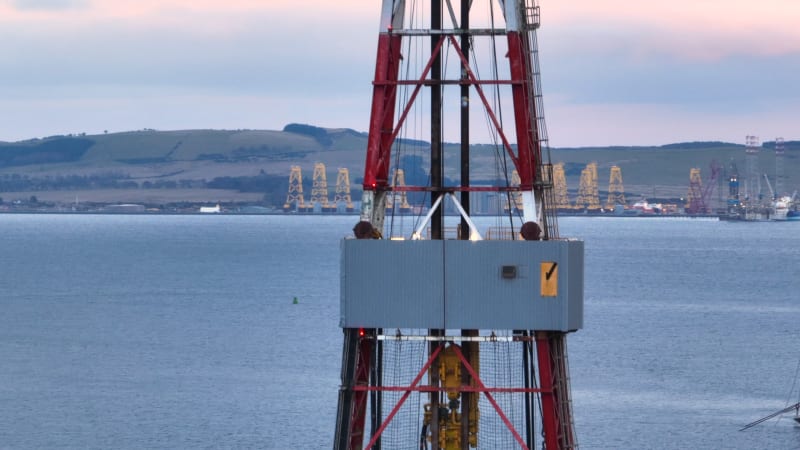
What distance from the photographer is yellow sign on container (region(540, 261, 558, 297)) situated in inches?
1613

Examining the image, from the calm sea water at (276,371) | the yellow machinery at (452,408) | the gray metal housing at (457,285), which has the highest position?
the gray metal housing at (457,285)

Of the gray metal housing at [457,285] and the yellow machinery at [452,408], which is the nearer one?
the gray metal housing at [457,285]

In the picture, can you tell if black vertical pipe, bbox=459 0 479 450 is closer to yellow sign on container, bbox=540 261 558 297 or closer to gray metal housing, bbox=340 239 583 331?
gray metal housing, bbox=340 239 583 331

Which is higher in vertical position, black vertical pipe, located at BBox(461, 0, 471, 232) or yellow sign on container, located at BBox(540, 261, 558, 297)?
black vertical pipe, located at BBox(461, 0, 471, 232)

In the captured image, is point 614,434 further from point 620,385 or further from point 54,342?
point 54,342

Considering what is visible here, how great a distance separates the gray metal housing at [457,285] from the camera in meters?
40.8

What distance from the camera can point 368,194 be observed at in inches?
1658

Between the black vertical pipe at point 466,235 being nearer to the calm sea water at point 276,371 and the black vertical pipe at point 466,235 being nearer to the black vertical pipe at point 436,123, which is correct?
the black vertical pipe at point 436,123

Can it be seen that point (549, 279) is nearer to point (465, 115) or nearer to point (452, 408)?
point (452, 408)

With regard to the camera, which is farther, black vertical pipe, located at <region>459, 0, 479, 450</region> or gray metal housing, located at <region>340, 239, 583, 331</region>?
black vertical pipe, located at <region>459, 0, 479, 450</region>

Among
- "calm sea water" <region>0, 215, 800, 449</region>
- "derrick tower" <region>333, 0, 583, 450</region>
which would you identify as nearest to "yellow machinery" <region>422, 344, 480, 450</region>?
"derrick tower" <region>333, 0, 583, 450</region>

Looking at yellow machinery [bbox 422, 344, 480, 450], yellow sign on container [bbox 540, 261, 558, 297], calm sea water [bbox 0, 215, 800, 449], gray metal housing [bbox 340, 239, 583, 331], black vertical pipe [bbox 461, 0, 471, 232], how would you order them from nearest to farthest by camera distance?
1. gray metal housing [bbox 340, 239, 583, 331]
2. yellow sign on container [bbox 540, 261, 558, 297]
3. yellow machinery [bbox 422, 344, 480, 450]
4. black vertical pipe [bbox 461, 0, 471, 232]
5. calm sea water [bbox 0, 215, 800, 449]

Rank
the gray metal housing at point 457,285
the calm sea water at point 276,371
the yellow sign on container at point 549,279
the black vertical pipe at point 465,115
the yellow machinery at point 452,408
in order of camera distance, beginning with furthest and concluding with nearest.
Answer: the calm sea water at point 276,371 < the black vertical pipe at point 465,115 < the yellow machinery at point 452,408 < the yellow sign on container at point 549,279 < the gray metal housing at point 457,285

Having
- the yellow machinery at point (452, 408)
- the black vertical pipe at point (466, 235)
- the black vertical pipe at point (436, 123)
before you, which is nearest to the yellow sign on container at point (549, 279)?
the black vertical pipe at point (466, 235)
